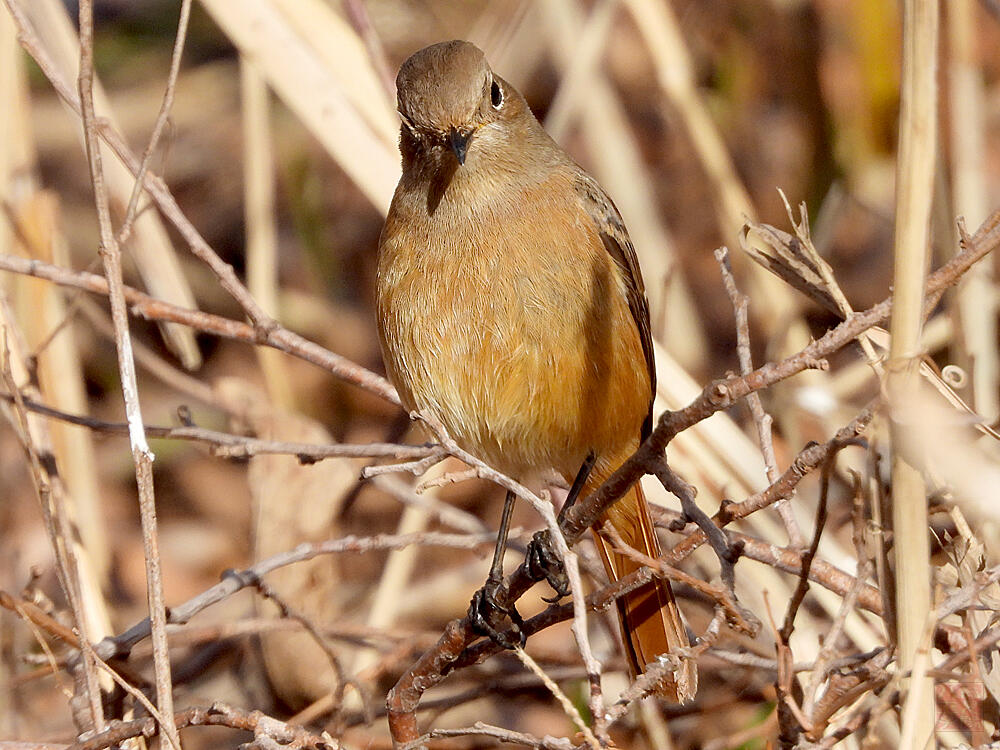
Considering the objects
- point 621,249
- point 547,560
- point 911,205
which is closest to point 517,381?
point 547,560

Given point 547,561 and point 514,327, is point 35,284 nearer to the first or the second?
point 514,327

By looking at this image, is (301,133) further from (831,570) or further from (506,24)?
(831,570)

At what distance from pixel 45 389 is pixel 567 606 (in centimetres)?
193

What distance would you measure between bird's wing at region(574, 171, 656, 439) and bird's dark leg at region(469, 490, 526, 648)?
502 millimetres

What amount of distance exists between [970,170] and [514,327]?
2.17m

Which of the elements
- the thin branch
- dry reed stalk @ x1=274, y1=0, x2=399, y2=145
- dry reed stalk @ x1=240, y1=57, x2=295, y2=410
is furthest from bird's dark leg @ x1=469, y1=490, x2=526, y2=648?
dry reed stalk @ x1=240, y1=57, x2=295, y2=410

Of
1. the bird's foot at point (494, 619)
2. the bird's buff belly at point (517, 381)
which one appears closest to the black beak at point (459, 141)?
the bird's buff belly at point (517, 381)

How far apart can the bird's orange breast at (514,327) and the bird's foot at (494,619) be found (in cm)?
38

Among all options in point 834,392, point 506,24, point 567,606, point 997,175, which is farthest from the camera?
point 997,175

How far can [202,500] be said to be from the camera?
19.5 ft

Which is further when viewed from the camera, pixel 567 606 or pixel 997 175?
pixel 997 175

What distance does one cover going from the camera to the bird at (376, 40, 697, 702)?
3.03m

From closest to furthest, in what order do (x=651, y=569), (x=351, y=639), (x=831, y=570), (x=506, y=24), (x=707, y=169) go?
(x=651, y=569) < (x=831, y=570) < (x=351, y=639) < (x=707, y=169) < (x=506, y=24)

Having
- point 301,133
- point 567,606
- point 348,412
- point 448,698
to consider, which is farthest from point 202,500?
point 567,606
